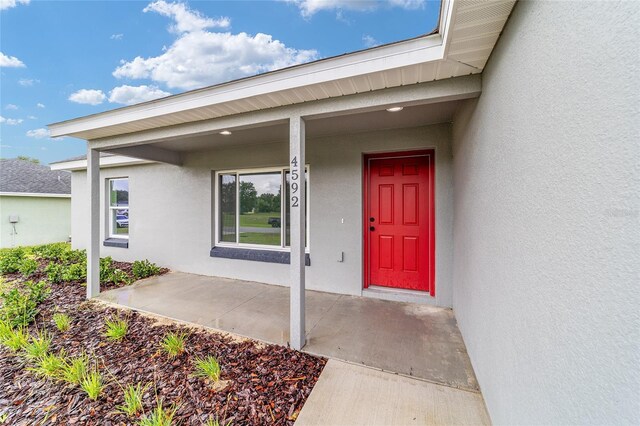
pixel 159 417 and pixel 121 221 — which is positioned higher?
pixel 121 221

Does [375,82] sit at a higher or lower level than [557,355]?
higher

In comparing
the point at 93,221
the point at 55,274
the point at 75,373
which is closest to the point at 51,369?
A: the point at 75,373

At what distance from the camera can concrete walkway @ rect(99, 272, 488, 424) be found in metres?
1.89

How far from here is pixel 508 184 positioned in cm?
150

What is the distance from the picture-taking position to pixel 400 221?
13.2 ft

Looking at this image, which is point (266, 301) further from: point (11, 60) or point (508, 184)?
point (11, 60)

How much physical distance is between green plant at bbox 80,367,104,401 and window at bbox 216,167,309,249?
3070mm

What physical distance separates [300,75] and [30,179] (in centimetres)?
1663

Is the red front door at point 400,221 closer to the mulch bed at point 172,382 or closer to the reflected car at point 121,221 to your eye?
the mulch bed at point 172,382

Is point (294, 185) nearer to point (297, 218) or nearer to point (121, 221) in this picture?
Result: point (297, 218)

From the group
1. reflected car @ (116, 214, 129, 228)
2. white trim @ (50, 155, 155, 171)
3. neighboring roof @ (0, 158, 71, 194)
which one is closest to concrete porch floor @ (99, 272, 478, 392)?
reflected car @ (116, 214, 129, 228)

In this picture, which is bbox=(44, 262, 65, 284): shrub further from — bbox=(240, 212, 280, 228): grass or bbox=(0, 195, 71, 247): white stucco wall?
bbox=(0, 195, 71, 247): white stucco wall

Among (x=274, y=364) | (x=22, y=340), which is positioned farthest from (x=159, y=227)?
(x=274, y=364)

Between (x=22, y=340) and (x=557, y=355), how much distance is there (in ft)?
15.4
